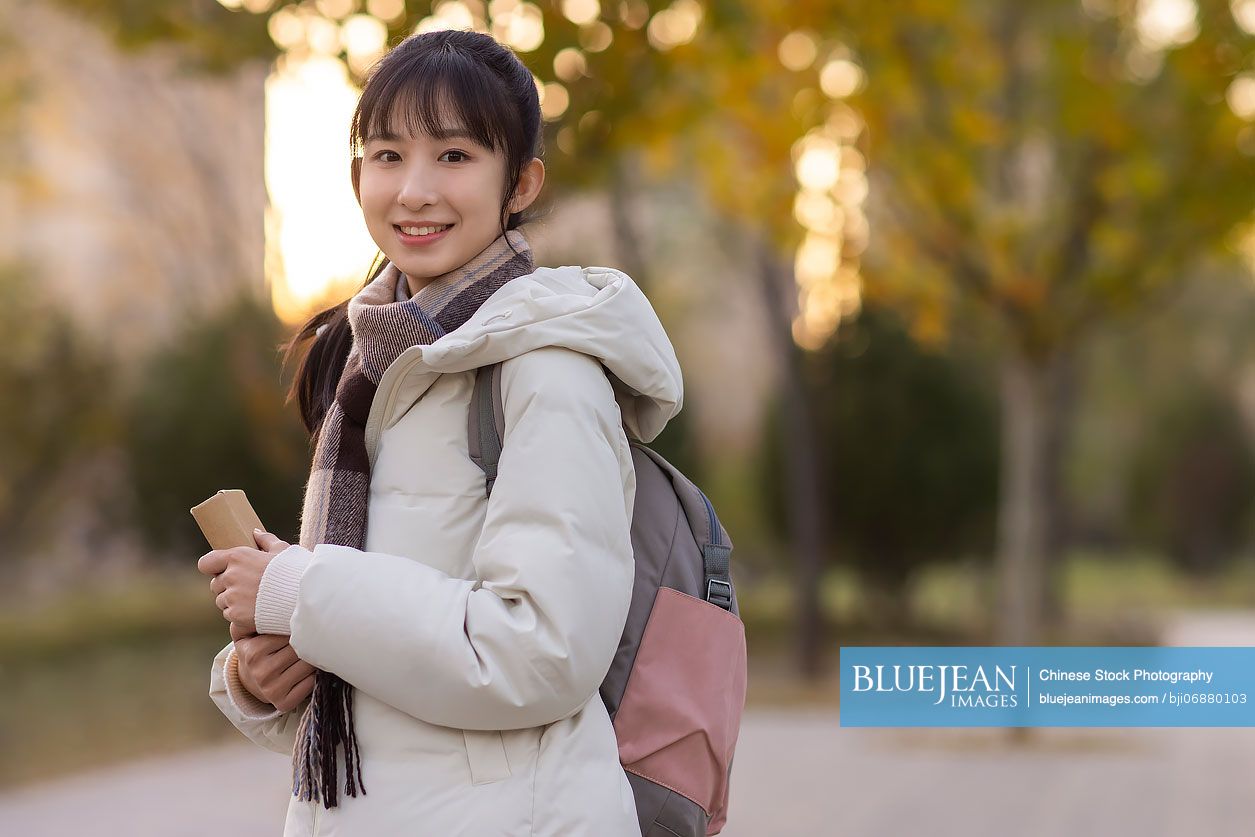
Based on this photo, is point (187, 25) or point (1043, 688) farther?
point (1043, 688)

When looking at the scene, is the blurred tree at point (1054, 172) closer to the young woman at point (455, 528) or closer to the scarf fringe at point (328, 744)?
the young woman at point (455, 528)

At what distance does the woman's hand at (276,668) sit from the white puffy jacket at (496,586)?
8 cm

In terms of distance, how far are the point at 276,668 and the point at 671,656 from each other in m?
0.47

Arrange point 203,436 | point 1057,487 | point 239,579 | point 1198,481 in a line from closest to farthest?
point 239,579 < point 203,436 < point 1057,487 < point 1198,481

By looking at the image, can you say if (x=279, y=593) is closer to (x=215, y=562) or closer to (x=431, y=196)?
(x=215, y=562)

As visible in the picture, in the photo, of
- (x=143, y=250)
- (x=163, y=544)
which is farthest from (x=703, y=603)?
(x=143, y=250)

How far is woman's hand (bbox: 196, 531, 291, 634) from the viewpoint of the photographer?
1.67 metres

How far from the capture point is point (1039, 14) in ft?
31.4

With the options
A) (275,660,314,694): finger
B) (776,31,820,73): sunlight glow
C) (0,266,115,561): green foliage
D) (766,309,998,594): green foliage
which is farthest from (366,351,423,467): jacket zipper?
(0,266,115,561): green foliage

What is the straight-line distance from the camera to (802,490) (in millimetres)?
11992

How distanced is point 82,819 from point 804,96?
17.7ft

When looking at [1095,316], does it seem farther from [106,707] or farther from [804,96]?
[106,707]

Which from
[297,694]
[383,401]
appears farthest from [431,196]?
[297,694]

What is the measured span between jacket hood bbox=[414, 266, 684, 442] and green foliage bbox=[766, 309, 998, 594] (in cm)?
1106
